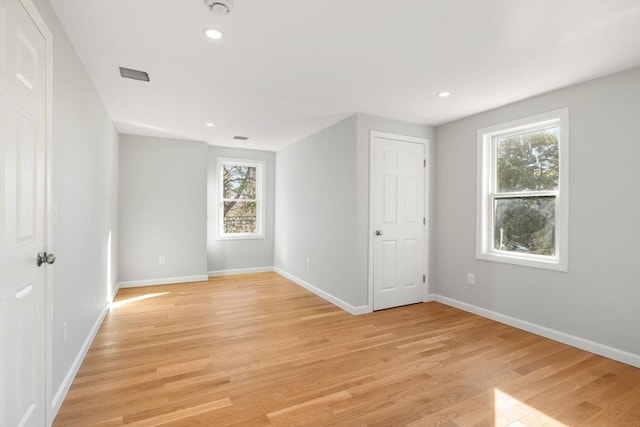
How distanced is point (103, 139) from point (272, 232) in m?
3.48

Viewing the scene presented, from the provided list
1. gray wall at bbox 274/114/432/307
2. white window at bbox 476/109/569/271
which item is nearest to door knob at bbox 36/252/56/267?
gray wall at bbox 274/114/432/307

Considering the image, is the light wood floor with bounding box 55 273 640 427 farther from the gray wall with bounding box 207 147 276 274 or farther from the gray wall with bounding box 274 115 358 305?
the gray wall with bounding box 207 147 276 274

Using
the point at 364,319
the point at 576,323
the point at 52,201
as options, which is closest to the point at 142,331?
the point at 52,201

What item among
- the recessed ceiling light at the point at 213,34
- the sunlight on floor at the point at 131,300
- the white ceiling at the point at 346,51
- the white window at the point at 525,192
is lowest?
the sunlight on floor at the point at 131,300

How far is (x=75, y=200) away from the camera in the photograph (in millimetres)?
2270

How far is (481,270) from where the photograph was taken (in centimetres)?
367

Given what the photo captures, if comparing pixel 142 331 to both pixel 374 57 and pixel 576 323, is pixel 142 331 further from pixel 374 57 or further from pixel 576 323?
pixel 576 323

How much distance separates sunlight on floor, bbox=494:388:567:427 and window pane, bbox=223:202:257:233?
4991mm

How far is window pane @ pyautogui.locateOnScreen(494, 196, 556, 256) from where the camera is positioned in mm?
3098

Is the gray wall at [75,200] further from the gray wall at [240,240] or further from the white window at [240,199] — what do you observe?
the white window at [240,199]

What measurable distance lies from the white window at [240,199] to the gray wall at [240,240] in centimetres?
10

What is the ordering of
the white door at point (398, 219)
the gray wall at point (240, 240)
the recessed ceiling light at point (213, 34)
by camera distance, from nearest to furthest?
the recessed ceiling light at point (213, 34) → the white door at point (398, 219) → the gray wall at point (240, 240)

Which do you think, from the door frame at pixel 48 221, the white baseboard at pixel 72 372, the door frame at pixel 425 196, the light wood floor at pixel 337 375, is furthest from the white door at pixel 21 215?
the door frame at pixel 425 196

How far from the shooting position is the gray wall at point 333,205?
146 inches
